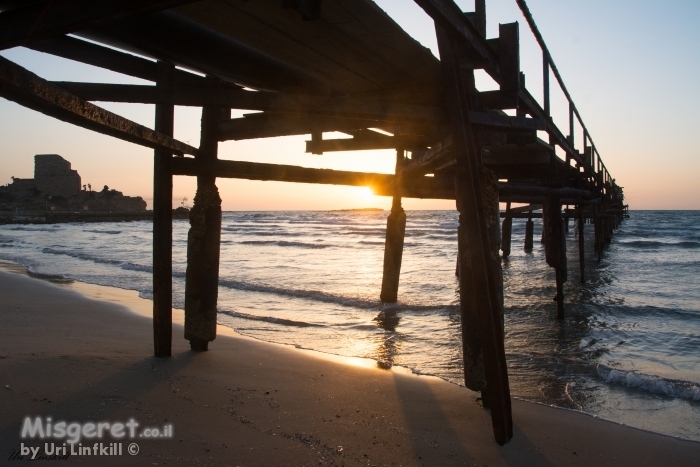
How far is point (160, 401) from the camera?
388cm

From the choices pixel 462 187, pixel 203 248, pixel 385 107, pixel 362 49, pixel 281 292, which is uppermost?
pixel 362 49

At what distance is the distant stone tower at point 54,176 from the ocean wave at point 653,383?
8363 centimetres

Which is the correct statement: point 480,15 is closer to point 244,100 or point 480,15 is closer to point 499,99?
point 499,99

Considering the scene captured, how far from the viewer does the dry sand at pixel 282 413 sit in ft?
10.6

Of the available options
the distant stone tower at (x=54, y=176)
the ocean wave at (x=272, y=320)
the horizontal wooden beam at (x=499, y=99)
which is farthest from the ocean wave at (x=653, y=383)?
the distant stone tower at (x=54, y=176)

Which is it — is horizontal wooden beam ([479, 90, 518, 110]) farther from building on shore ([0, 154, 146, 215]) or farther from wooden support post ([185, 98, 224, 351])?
building on shore ([0, 154, 146, 215])

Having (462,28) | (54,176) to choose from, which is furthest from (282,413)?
(54,176)

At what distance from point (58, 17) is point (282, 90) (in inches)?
90.3

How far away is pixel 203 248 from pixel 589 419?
384 cm

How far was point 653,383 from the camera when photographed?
5406 millimetres

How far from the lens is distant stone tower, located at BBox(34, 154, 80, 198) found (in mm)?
76875

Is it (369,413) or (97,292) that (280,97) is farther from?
(97,292)

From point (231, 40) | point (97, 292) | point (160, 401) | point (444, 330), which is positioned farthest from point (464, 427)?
point (97, 292)

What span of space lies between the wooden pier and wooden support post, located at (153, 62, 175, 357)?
0.01 meters
